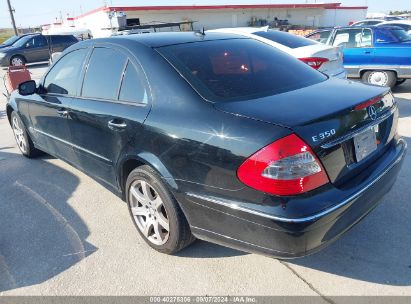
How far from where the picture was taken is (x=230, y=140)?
2.20m

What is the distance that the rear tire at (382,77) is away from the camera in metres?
8.30

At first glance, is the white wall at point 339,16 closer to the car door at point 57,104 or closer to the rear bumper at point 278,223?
the car door at point 57,104

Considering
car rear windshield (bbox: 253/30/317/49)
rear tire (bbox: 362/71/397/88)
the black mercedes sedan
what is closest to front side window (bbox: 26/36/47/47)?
car rear windshield (bbox: 253/30/317/49)

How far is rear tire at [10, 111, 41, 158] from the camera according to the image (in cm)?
516

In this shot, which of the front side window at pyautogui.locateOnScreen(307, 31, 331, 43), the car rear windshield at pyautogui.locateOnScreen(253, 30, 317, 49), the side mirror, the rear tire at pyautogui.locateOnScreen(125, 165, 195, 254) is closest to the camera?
the rear tire at pyautogui.locateOnScreen(125, 165, 195, 254)

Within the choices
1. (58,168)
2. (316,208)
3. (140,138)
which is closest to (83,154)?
(140,138)

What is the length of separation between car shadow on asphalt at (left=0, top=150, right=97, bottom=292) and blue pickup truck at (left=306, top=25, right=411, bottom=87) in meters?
6.89

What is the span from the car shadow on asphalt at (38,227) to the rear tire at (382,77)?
7.00 meters

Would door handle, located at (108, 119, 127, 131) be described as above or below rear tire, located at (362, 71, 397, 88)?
above

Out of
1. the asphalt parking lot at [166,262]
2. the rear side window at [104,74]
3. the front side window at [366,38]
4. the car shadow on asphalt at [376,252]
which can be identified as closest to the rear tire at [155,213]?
the asphalt parking lot at [166,262]

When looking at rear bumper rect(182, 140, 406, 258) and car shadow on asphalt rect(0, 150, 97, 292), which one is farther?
car shadow on asphalt rect(0, 150, 97, 292)

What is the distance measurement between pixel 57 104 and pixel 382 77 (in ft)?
23.7

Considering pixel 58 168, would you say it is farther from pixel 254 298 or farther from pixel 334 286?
pixel 334 286

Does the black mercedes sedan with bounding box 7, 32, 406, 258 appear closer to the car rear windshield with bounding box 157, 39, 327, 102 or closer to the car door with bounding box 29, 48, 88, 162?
the car rear windshield with bounding box 157, 39, 327, 102
